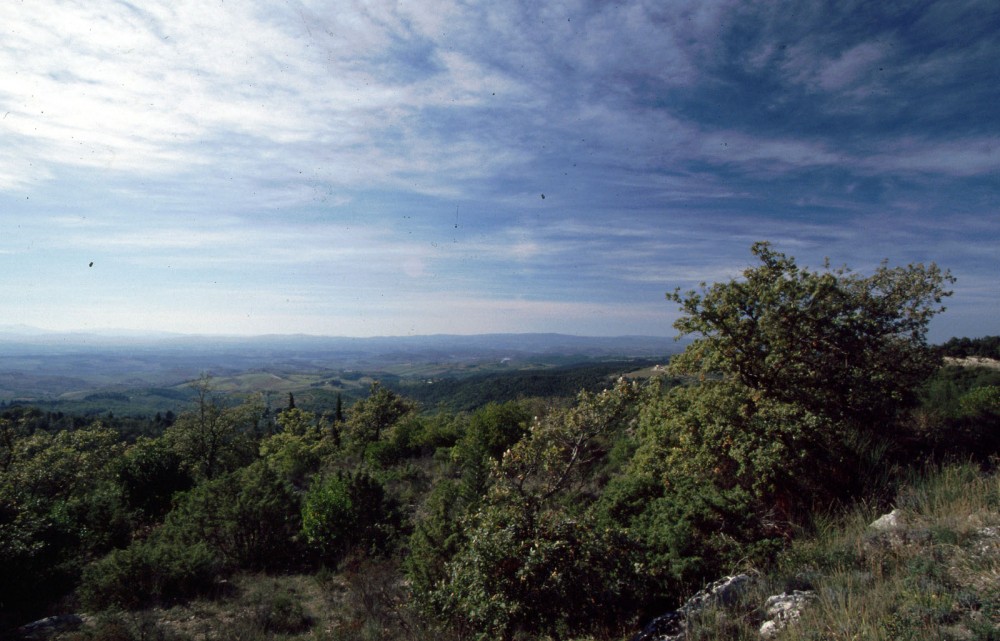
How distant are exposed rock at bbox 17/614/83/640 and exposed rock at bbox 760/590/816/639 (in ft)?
35.9

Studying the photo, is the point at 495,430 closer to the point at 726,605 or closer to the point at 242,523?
the point at 242,523

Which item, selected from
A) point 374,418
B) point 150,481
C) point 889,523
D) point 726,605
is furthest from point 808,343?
point 374,418

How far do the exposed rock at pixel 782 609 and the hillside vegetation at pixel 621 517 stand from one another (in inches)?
9.0

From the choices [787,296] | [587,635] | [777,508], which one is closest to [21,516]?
[587,635]

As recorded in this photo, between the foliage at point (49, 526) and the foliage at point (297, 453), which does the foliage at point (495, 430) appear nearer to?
the foliage at point (297, 453)

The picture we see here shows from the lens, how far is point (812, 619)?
3746 millimetres

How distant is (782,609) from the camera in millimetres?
4211

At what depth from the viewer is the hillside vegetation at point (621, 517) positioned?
5.38 m

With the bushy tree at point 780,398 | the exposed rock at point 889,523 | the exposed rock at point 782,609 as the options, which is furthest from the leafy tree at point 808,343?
the exposed rock at point 782,609

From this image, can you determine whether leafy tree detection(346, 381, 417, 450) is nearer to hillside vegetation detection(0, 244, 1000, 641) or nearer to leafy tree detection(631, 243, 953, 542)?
hillside vegetation detection(0, 244, 1000, 641)

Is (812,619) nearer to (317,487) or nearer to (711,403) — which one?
(711,403)

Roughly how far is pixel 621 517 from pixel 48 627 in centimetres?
1032

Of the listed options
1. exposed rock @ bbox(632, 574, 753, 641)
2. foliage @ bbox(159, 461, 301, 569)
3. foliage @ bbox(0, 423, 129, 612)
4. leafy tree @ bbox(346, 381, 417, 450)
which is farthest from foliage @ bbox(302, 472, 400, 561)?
leafy tree @ bbox(346, 381, 417, 450)

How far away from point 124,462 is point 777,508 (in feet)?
73.7
